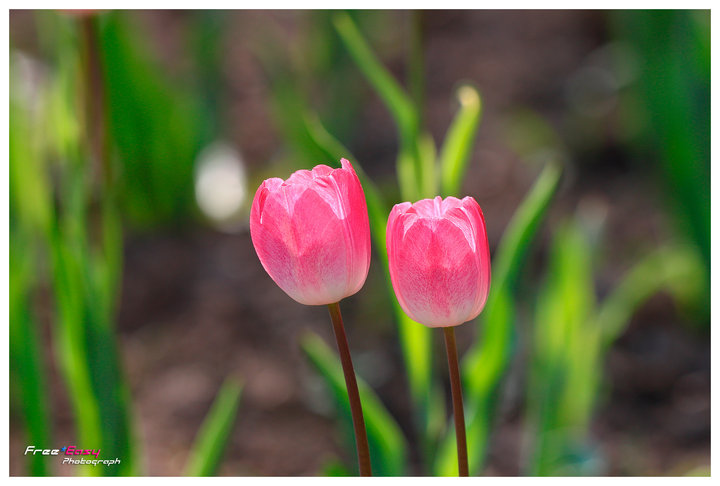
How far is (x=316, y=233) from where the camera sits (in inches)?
16.9

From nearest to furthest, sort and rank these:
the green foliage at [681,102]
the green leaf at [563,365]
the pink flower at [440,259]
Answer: the pink flower at [440,259], the green leaf at [563,365], the green foliage at [681,102]

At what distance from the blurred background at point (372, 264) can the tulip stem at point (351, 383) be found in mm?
160

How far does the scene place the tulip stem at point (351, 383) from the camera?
0.44m

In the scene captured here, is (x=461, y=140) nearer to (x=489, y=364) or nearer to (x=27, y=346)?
(x=489, y=364)

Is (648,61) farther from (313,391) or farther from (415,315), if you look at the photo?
(415,315)

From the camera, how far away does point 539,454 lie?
816mm

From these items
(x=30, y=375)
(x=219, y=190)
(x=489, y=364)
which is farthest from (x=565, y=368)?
(x=219, y=190)

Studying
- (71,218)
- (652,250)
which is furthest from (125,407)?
(652,250)

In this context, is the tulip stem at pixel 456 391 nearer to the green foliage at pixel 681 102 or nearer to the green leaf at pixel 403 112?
the green leaf at pixel 403 112

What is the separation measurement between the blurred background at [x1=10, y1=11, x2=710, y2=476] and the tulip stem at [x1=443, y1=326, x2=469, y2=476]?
0.58 ft

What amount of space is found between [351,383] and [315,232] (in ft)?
0.30

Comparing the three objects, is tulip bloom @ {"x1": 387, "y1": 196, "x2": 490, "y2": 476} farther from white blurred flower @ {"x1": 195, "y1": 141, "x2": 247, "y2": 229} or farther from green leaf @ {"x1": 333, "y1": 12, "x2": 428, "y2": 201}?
white blurred flower @ {"x1": 195, "y1": 141, "x2": 247, "y2": 229}

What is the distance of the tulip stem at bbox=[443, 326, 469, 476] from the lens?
442 millimetres

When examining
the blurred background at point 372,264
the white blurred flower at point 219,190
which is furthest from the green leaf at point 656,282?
the white blurred flower at point 219,190
